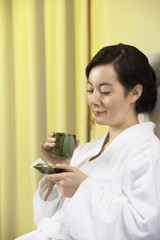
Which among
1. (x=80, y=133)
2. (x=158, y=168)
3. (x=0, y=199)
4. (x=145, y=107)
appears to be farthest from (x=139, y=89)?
(x=0, y=199)

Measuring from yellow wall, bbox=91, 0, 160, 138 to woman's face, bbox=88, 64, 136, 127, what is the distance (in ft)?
1.89

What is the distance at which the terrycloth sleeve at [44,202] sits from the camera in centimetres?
112

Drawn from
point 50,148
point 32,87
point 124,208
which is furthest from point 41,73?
point 124,208

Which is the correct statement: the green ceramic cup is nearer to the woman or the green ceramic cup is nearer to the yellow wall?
the woman

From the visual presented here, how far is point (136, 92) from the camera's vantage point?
3.33 feet

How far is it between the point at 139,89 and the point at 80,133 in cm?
71

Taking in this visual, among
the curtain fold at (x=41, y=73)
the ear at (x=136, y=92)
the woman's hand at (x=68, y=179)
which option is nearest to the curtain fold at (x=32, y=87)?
the curtain fold at (x=41, y=73)

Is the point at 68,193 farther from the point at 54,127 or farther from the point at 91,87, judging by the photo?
the point at 54,127

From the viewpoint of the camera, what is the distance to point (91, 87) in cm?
104

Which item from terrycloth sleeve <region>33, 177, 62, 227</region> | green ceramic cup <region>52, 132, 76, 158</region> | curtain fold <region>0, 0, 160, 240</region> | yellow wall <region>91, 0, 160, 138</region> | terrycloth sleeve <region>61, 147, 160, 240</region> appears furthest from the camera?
curtain fold <region>0, 0, 160, 240</region>

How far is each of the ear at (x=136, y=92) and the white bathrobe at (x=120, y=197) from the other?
3.5 inches

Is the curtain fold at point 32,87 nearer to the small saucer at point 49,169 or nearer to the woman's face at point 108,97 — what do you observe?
the woman's face at point 108,97

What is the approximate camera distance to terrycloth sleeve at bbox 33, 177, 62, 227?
1.12 metres

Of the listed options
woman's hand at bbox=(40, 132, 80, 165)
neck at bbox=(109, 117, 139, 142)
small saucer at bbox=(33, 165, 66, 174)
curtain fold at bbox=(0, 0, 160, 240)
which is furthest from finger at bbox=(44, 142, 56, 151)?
curtain fold at bbox=(0, 0, 160, 240)
